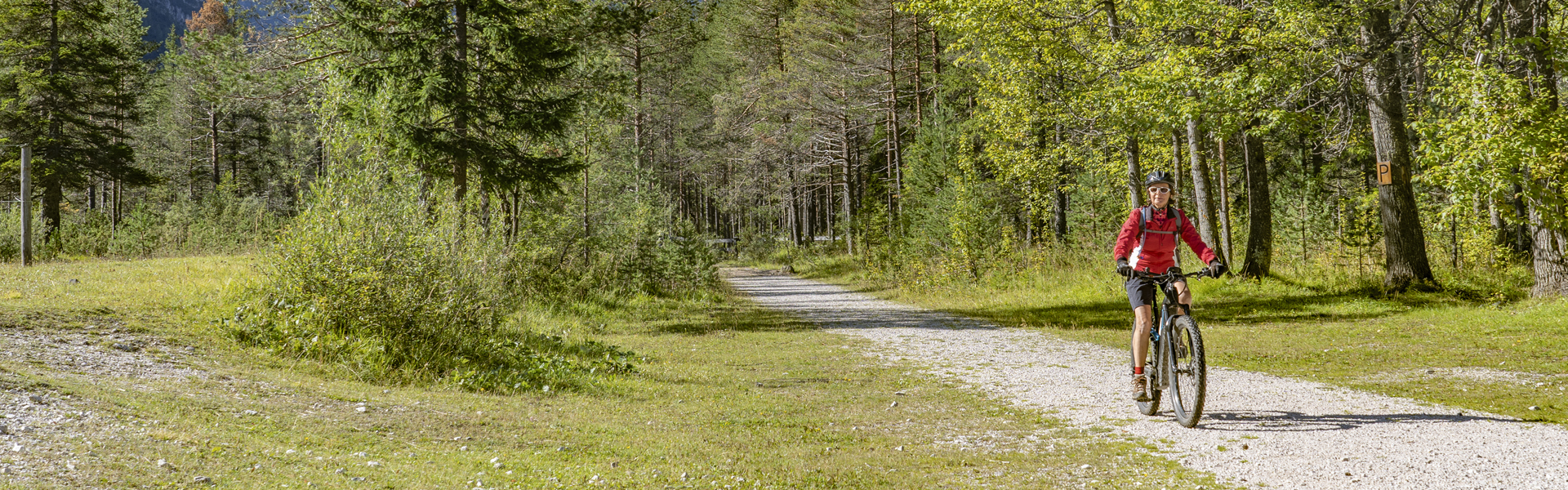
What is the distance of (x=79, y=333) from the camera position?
7172 millimetres

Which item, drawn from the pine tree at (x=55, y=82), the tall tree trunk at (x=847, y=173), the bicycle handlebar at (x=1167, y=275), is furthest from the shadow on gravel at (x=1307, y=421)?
the tall tree trunk at (x=847, y=173)

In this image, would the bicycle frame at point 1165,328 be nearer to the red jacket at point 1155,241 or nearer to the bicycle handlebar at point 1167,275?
Result: the bicycle handlebar at point 1167,275

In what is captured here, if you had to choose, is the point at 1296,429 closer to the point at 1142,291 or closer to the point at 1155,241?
the point at 1142,291

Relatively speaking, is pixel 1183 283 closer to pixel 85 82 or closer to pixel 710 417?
pixel 710 417

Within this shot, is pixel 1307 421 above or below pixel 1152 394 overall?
below

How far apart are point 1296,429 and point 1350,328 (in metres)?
7.65

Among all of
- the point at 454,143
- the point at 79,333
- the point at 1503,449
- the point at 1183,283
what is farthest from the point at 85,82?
the point at 1503,449

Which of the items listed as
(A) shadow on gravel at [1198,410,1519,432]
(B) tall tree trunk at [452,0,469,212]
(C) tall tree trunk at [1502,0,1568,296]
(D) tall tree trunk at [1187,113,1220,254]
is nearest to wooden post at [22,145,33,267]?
(B) tall tree trunk at [452,0,469,212]

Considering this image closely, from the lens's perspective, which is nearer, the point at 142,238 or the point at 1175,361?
the point at 1175,361

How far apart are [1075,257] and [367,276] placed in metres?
16.6

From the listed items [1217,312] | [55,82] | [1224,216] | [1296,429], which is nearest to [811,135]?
[1224,216]

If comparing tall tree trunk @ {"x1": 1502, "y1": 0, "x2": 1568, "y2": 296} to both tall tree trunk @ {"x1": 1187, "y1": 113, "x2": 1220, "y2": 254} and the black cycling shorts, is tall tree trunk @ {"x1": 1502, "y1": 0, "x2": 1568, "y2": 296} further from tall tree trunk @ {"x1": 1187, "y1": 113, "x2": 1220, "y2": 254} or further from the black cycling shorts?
the black cycling shorts

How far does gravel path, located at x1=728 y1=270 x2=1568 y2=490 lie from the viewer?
418 centimetres

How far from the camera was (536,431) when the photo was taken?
562 centimetres
